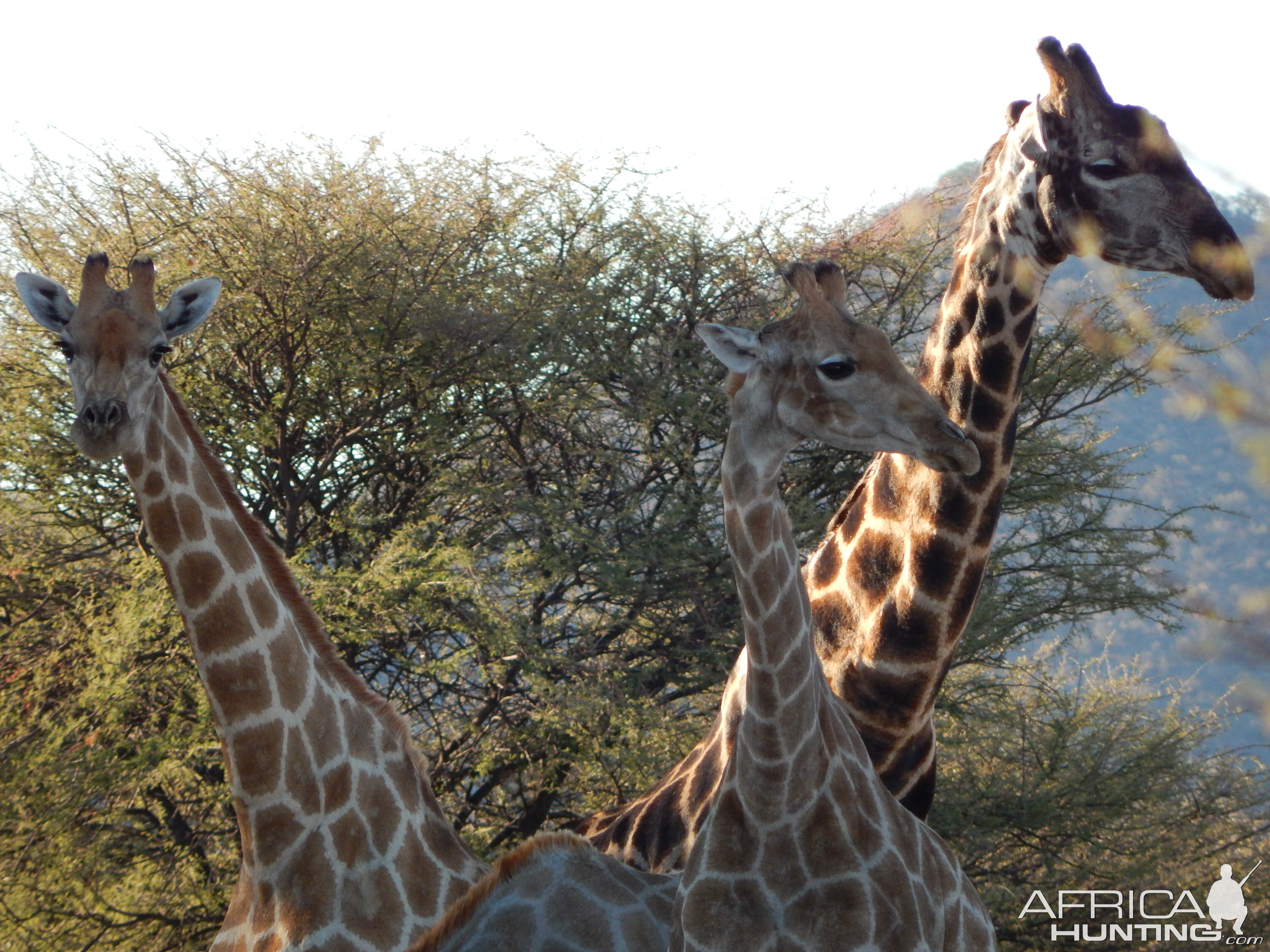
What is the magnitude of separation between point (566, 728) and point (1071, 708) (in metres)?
6.12

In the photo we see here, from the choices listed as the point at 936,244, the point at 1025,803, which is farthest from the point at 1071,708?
the point at 936,244

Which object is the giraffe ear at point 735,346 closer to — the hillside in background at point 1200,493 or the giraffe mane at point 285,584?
the hillside in background at point 1200,493

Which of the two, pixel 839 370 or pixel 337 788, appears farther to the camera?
pixel 337 788

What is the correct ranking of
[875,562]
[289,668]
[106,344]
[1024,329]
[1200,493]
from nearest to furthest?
[106,344] < [289,668] < [1024,329] < [875,562] < [1200,493]

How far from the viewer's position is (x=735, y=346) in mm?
3766

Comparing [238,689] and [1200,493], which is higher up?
[1200,493]

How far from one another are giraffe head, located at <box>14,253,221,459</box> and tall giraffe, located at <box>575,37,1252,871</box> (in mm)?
2208

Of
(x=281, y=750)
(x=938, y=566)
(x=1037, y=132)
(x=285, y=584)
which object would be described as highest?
(x=1037, y=132)

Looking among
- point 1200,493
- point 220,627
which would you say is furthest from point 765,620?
point 1200,493

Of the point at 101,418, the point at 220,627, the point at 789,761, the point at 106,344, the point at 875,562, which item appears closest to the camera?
the point at 789,761

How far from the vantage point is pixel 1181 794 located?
1161 cm

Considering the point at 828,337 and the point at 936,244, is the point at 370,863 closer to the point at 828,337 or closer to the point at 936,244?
the point at 828,337

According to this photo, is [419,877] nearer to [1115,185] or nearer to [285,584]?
[285,584]

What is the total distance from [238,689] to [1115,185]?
11.2ft
